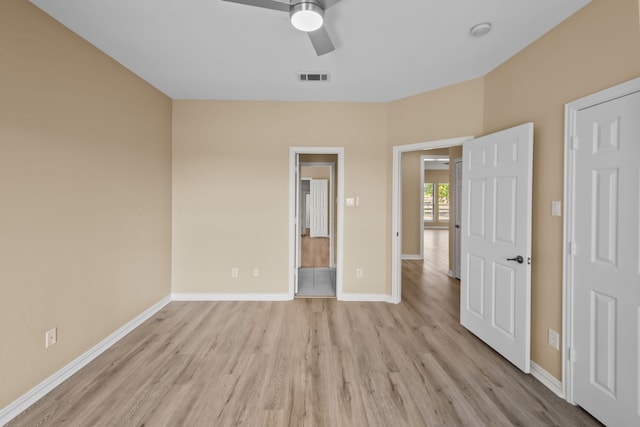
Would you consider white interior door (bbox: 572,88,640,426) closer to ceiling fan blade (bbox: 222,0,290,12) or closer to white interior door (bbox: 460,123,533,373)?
white interior door (bbox: 460,123,533,373)

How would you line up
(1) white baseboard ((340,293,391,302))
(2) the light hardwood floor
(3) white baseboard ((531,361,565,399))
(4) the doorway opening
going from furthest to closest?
1. (4) the doorway opening
2. (1) white baseboard ((340,293,391,302))
3. (3) white baseboard ((531,361,565,399))
4. (2) the light hardwood floor

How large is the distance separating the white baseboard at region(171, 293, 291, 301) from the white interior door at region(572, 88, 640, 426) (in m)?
2.93

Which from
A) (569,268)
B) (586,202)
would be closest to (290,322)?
(569,268)

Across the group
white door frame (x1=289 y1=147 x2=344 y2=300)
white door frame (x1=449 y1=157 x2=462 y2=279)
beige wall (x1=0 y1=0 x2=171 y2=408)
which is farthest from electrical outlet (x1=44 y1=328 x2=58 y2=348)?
white door frame (x1=449 y1=157 x2=462 y2=279)

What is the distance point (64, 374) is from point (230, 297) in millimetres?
1756

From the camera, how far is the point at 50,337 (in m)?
2.00

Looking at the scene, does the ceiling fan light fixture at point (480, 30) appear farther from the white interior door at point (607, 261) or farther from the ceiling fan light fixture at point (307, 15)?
the ceiling fan light fixture at point (307, 15)

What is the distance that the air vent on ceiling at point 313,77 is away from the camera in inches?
114

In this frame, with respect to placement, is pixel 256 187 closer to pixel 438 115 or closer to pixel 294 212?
pixel 294 212

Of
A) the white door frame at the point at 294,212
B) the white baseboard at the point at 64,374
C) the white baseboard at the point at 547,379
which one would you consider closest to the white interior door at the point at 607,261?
the white baseboard at the point at 547,379

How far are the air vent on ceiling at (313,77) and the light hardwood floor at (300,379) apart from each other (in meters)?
2.70

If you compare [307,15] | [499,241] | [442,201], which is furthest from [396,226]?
[442,201]

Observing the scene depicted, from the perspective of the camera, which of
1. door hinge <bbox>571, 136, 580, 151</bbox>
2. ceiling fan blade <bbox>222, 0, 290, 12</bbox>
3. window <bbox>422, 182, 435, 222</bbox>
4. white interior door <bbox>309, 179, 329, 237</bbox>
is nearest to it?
ceiling fan blade <bbox>222, 0, 290, 12</bbox>

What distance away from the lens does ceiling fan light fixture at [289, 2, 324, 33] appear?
1.53 metres
